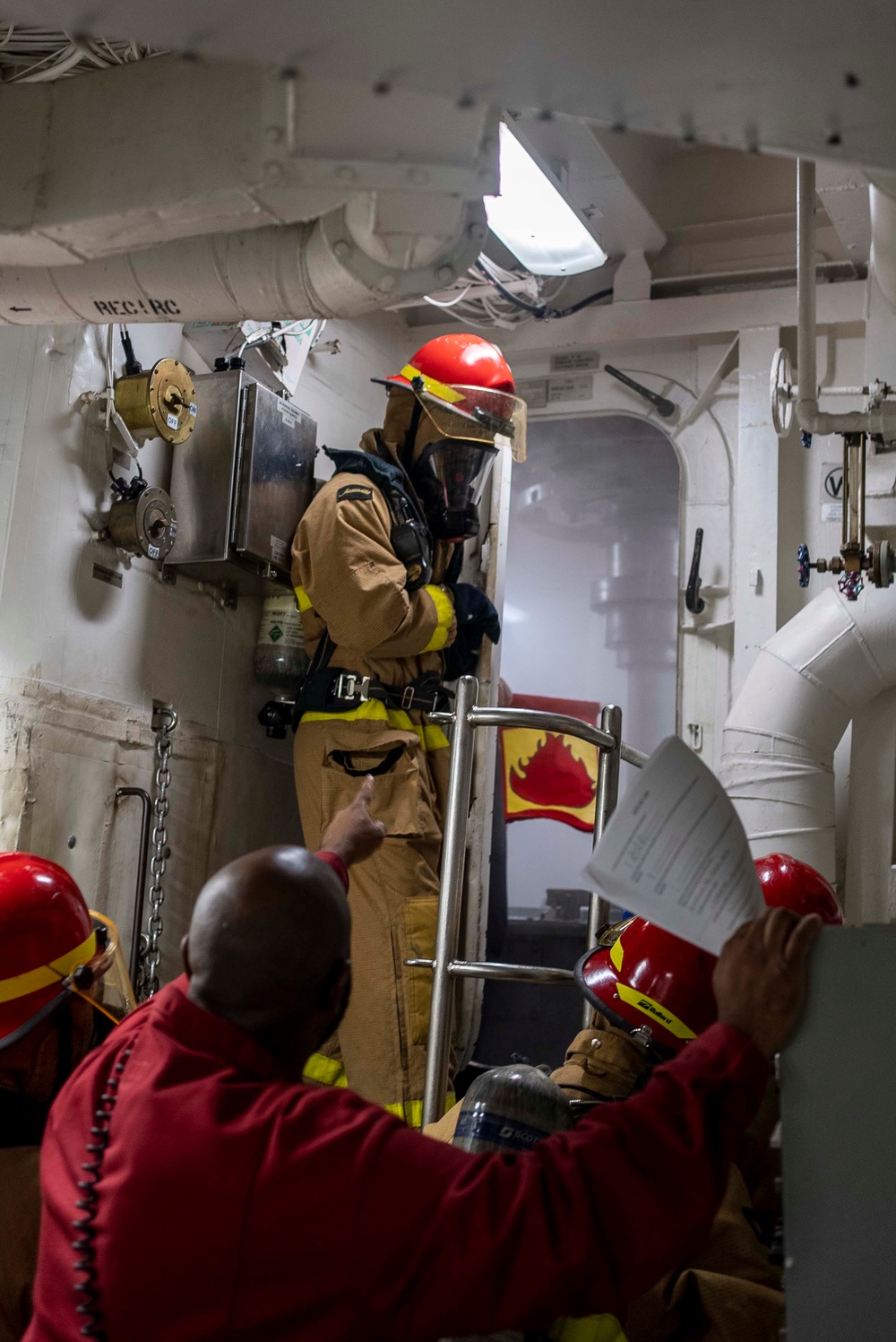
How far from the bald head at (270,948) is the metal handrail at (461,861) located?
1.54 metres

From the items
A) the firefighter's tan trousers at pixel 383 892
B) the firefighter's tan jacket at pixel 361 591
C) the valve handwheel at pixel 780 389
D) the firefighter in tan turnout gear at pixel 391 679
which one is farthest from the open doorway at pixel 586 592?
the valve handwheel at pixel 780 389

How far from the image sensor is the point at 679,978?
232 centimetres

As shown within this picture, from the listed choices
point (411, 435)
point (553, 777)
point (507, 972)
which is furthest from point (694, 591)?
point (507, 972)

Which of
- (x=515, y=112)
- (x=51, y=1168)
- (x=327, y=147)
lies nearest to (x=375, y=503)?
(x=515, y=112)

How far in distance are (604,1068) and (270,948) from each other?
97cm

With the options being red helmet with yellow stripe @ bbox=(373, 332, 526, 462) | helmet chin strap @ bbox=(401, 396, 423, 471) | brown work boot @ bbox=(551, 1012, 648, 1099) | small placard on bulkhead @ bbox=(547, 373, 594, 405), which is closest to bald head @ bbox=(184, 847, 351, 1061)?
brown work boot @ bbox=(551, 1012, 648, 1099)

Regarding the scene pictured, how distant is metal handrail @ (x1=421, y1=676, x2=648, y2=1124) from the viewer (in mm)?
3051

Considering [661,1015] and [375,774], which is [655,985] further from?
[375,774]

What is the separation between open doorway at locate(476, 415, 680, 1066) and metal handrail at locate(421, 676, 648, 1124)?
2.04 meters

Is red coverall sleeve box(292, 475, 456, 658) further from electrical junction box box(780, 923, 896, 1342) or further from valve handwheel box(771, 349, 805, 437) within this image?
electrical junction box box(780, 923, 896, 1342)

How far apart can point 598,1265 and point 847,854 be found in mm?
3501

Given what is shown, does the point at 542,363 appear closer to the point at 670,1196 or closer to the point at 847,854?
the point at 847,854

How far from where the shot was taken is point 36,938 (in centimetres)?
235

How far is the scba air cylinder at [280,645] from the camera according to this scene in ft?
14.0
